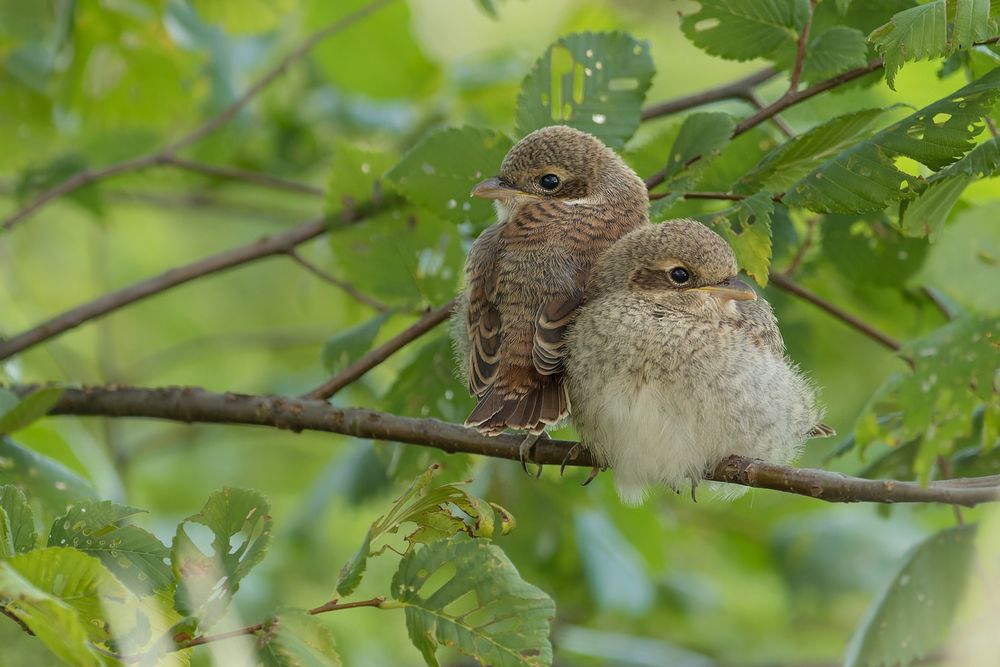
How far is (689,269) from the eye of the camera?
2.61m

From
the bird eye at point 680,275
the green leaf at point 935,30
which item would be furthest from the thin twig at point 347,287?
the green leaf at point 935,30

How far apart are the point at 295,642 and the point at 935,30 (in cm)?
145

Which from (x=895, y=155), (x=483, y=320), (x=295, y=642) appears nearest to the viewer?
(x=295, y=642)

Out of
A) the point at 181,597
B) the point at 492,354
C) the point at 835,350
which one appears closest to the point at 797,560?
the point at 835,350

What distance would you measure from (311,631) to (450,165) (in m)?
1.33

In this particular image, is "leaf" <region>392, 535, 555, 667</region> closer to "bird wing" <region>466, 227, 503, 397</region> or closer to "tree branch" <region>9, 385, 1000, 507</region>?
"tree branch" <region>9, 385, 1000, 507</region>

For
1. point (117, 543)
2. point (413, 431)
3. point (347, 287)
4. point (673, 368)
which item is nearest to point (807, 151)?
point (673, 368)

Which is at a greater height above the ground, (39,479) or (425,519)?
(425,519)

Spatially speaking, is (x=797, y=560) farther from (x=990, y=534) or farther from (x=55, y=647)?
(x=55, y=647)

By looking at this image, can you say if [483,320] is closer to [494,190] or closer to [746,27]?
[494,190]

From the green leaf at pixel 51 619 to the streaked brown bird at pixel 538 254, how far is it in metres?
1.11

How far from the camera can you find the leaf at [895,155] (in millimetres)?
2225

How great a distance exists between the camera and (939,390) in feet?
8.80

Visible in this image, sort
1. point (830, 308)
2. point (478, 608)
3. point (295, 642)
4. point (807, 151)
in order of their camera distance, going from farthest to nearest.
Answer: point (830, 308) < point (807, 151) < point (478, 608) < point (295, 642)
